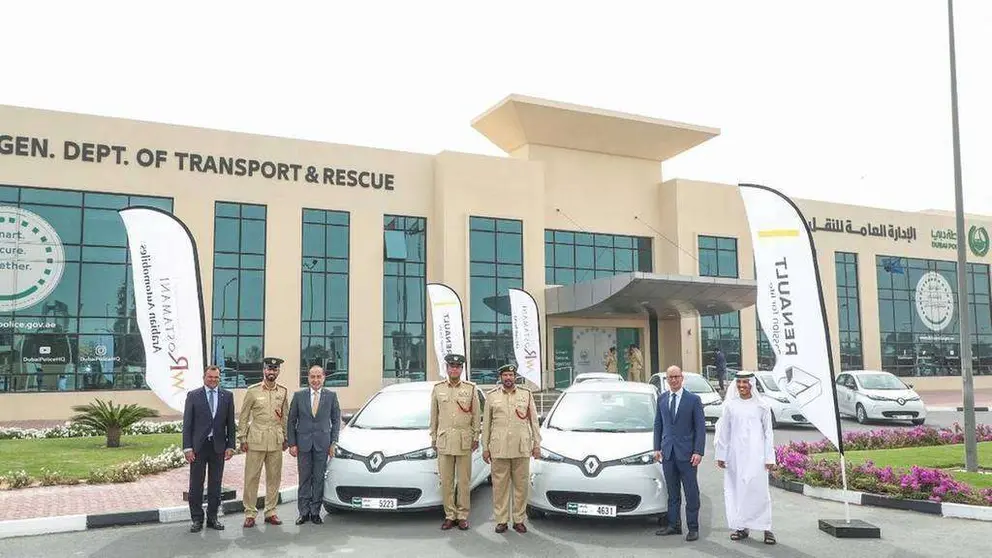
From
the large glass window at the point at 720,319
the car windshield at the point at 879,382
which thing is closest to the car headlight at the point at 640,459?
the car windshield at the point at 879,382

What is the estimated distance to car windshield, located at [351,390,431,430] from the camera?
9461 millimetres

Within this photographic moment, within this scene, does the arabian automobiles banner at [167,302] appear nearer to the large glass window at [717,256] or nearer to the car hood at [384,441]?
the car hood at [384,441]

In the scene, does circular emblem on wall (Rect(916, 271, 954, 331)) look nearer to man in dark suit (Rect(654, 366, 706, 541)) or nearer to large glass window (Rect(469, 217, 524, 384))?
large glass window (Rect(469, 217, 524, 384))

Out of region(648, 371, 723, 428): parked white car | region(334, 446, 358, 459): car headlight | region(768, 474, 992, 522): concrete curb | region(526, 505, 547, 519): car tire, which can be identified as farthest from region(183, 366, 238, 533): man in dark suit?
region(648, 371, 723, 428): parked white car

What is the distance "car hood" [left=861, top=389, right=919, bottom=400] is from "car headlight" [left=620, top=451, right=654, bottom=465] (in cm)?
1417

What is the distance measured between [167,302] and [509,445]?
5.03 metres

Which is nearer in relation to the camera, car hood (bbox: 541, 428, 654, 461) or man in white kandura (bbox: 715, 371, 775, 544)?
man in white kandura (bbox: 715, 371, 775, 544)

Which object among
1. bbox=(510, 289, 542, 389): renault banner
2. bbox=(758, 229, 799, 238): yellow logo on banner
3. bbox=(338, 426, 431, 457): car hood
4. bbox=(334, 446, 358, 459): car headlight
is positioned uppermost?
bbox=(758, 229, 799, 238): yellow logo on banner

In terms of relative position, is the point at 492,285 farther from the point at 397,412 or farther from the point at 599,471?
the point at 599,471

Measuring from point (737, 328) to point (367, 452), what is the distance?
26.5 m

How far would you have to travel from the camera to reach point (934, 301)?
124 feet

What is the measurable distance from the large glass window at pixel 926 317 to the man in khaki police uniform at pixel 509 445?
32.4 metres

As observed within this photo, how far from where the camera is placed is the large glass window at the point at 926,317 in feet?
118

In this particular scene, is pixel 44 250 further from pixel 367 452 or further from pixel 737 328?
pixel 737 328
